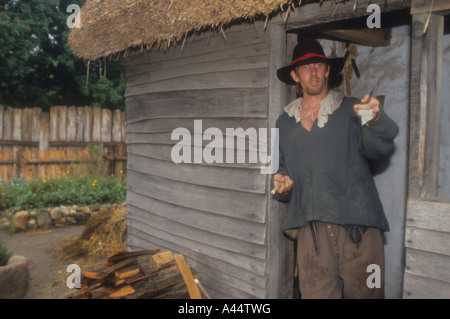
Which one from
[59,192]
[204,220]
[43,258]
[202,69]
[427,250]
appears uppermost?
[202,69]

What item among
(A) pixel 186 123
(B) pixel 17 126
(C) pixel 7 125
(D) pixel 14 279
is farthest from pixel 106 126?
(A) pixel 186 123

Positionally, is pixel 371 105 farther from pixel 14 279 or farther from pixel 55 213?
pixel 55 213

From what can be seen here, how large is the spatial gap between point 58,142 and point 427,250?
9.77m

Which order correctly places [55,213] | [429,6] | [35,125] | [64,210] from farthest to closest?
1. [35,125]
2. [64,210]
3. [55,213]
4. [429,6]

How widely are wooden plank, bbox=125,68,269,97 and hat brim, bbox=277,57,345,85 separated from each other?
136 mm

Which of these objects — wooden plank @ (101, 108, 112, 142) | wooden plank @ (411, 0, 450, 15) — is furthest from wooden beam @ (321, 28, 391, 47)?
wooden plank @ (101, 108, 112, 142)

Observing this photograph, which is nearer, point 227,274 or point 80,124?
point 227,274

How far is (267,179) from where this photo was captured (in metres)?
2.96

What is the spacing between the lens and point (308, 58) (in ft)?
8.79

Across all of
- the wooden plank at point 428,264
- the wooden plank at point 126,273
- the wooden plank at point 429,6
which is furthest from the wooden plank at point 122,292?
the wooden plank at point 429,6

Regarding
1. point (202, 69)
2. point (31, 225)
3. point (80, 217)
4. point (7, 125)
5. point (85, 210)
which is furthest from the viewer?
point (7, 125)

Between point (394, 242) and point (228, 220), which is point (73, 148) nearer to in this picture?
point (228, 220)

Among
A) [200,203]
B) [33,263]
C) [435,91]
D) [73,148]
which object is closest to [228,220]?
[200,203]

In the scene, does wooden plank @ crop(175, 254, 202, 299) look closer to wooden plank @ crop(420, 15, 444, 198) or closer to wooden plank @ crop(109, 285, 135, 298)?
wooden plank @ crop(109, 285, 135, 298)
